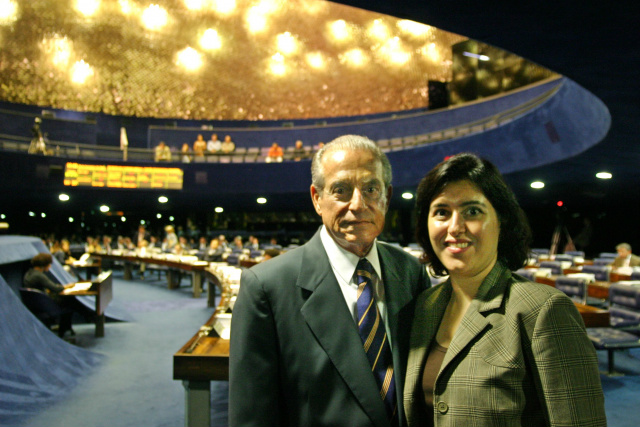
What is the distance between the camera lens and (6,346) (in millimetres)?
3828

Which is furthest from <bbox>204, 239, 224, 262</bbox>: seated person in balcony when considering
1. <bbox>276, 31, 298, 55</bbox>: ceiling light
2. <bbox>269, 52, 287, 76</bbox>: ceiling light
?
<bbox>276, 31, 298, 55</bbox>: ceiling light

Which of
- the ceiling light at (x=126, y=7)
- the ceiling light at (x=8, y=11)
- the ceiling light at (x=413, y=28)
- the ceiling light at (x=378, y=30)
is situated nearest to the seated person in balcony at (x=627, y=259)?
the ceiling light at (x=413, y=28)

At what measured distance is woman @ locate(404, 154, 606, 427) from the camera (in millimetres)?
1099

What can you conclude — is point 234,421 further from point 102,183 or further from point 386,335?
point 102,183

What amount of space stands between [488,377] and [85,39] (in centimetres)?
2708

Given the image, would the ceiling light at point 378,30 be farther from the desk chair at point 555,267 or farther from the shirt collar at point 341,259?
the shirt collar at point 341,259

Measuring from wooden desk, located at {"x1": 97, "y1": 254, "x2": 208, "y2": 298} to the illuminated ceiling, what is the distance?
11996mm

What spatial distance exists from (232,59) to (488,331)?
26.2 m

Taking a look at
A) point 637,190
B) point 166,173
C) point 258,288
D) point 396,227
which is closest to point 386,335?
point 258,288

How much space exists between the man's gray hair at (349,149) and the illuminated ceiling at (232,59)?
22681 mm

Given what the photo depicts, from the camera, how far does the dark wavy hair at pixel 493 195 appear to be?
4.30 feet

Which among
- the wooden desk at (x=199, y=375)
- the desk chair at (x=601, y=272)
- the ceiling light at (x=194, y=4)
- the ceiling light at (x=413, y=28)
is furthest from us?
the ceiling light at (x=413, y=28)

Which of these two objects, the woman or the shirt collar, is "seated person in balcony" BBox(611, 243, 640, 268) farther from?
the shirt collar

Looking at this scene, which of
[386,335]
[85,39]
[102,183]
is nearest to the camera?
[386,335]
